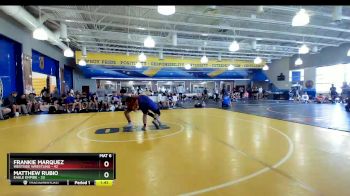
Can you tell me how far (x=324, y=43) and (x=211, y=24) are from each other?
9.22 meters

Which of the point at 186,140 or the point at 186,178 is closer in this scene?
the point at 186,178

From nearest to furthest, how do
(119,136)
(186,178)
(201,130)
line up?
(186,178) → (119,136) → (201,130)

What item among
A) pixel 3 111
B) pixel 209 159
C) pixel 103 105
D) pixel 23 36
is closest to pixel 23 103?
pixel 3 111

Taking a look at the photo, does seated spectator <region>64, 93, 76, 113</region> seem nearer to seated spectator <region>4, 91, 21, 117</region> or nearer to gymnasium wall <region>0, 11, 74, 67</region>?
seated spectator <region>4, 91, 21, 117</region>

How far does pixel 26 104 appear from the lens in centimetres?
1016

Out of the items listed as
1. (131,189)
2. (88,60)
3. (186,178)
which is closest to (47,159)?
(131,189)

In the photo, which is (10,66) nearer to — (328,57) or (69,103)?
(69,103)

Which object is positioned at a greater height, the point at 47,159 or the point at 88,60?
the point at 88,60

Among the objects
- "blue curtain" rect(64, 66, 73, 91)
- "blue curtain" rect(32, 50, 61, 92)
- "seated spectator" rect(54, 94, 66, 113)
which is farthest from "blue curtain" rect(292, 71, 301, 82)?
"blue curtain" rect(64, 66, 73, 91)

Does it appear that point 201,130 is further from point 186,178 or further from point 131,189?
point 131,189
